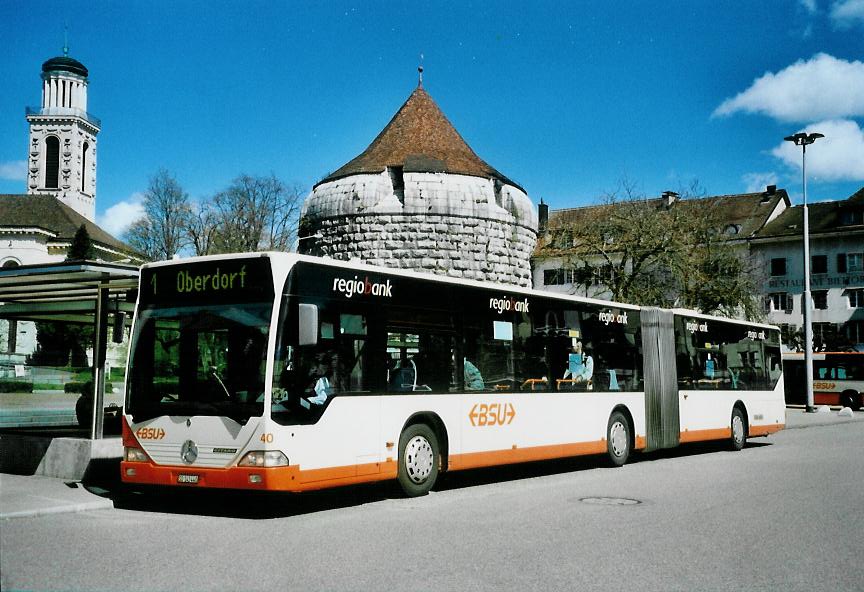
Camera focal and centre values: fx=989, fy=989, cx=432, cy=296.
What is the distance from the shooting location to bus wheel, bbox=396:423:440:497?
12117 millimetres

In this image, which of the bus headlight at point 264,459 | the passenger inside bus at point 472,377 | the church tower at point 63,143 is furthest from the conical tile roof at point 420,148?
the church tower at point 63,143

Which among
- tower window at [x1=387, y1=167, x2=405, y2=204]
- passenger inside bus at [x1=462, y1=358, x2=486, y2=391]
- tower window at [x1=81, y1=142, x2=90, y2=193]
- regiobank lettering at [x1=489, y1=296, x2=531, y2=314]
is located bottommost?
passenger inside bus at [x1=462, y1=358, x2=486, y2=391]

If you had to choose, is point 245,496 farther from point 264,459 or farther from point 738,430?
point 738,430

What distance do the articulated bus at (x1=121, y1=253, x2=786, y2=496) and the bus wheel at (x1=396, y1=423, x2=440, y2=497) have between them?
2 centimetres

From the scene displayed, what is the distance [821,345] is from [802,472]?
170 feet

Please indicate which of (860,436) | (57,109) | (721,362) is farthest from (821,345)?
(57,109)

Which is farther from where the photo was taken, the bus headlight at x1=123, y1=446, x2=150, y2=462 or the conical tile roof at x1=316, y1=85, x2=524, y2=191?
the conical tile roof at x1=316, y1=85, x2=524, y2=191

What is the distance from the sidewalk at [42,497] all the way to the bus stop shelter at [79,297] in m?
0.77

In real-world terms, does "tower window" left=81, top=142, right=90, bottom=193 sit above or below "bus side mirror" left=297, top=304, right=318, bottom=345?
above

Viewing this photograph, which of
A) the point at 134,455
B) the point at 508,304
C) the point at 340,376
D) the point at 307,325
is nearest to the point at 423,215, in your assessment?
the point at 508,304

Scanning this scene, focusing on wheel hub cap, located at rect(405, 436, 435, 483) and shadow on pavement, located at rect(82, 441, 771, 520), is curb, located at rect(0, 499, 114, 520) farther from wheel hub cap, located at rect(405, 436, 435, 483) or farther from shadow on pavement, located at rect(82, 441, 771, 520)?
wheel hub cap, located at rect(405, 436, 435, 483)

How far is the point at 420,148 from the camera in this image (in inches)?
1772

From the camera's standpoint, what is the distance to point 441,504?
11617mm

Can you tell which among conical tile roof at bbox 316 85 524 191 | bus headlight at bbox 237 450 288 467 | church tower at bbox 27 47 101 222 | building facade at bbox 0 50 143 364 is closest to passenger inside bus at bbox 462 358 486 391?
bus headlight at bbox 237 450 288 467
